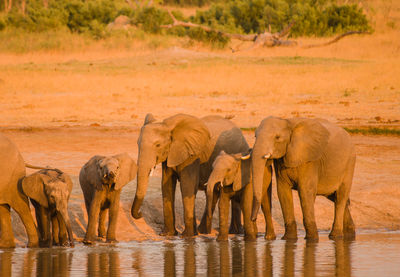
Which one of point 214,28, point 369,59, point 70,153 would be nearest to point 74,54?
point 214,28

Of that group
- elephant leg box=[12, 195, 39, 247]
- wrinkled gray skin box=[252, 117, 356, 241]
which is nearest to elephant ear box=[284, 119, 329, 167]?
wrinkled gray skin box=[252, 117, 356, 241]

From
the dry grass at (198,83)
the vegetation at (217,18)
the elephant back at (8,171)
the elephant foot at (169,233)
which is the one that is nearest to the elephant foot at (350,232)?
the elephant foot at (169,233)

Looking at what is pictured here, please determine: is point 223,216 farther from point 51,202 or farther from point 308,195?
point 51,202

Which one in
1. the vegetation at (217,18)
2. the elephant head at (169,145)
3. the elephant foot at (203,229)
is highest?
the vegetation at (217,18)

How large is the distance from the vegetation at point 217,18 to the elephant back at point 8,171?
2627 cm

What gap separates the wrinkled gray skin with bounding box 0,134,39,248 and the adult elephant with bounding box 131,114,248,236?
1.43 m

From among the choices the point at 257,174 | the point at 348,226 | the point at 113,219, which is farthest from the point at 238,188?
the point at 348,226

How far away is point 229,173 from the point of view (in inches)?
401

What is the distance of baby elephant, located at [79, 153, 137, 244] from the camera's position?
9820mm

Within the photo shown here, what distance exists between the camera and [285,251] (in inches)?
377

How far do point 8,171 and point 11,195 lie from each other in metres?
0.28

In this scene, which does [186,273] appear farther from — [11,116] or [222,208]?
[11,116]

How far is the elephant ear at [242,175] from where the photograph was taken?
10.3 m

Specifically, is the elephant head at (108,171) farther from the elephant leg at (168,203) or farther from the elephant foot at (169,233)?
the elephant foot at (169,233)
